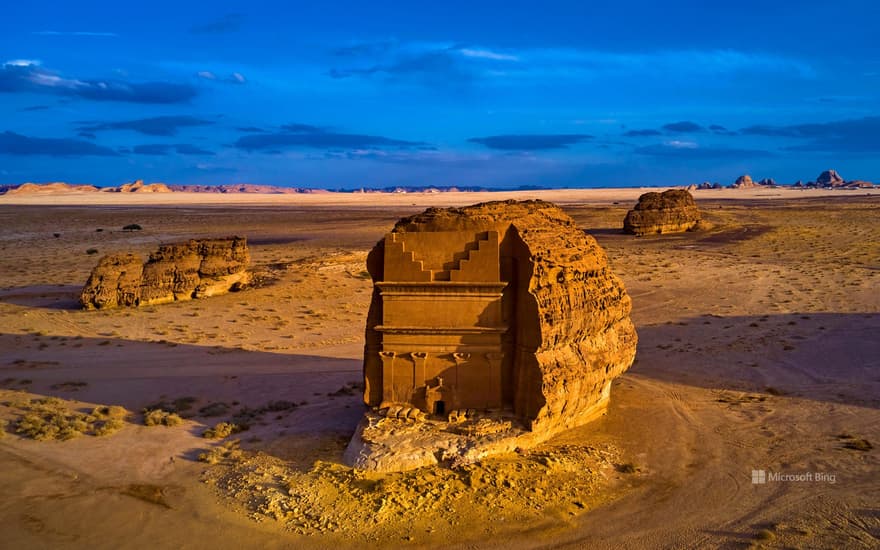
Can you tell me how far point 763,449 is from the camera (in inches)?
404

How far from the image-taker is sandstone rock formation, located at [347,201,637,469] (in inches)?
394

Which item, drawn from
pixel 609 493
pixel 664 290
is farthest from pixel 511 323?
pixel 664 290

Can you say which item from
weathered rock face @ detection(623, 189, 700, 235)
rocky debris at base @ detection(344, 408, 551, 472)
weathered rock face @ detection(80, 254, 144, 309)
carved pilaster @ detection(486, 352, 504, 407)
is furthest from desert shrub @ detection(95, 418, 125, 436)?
weathered rock face @ detection(623, 189, 700, 235)

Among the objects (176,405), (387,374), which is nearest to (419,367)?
(387,374)

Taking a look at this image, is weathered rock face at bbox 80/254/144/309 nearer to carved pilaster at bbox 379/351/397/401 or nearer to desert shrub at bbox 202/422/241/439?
desert shrub at bbox 202/422/241/439

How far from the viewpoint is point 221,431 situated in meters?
11.3

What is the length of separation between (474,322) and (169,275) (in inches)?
700

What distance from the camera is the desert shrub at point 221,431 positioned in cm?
1116

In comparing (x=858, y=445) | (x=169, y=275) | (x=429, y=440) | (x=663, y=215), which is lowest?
(x=858, y=445)

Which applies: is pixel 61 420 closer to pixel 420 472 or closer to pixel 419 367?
pixel 419 367

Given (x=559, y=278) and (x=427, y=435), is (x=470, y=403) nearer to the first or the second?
(x=427, y=435)

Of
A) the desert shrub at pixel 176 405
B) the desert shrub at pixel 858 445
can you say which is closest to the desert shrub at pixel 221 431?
the desert shrub at pixel 176 405

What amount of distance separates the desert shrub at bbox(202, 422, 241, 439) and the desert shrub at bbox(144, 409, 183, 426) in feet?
2.73

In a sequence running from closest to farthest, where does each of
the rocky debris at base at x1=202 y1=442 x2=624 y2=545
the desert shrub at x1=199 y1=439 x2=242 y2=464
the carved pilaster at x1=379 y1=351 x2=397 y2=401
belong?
the rocky debris at base at x1=202 y1=442 x2=624 y2=545 → the desert shrub at x1=199 y1=439 x2=242 y2=464 → the carved pilaster at x1=379 y1=351 x2=397 y2=401
